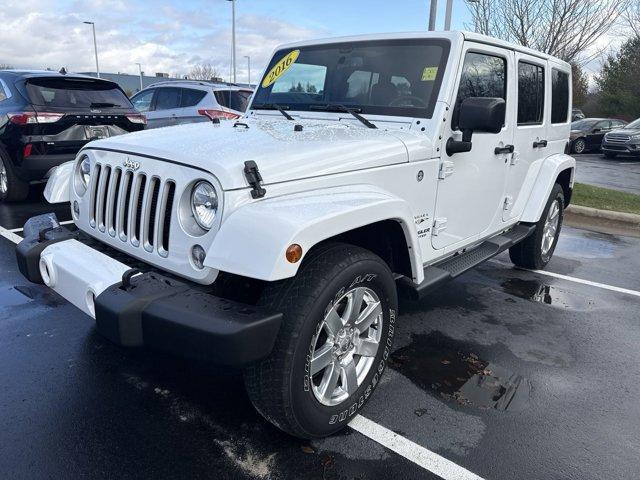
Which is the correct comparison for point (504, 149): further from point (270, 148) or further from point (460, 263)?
point (270, 148)

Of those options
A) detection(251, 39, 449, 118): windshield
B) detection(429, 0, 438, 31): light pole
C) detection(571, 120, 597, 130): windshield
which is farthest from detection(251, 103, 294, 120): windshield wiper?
detection(571, 120, 597, 130): windshield

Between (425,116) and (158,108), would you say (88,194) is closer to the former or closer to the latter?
(425,116)

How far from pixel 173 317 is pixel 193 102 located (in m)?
8.65

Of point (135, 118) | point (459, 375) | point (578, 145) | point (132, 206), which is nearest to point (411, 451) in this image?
point (459, 375)

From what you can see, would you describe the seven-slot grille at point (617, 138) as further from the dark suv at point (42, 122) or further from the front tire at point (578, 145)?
the dark suv at point (42, 122)

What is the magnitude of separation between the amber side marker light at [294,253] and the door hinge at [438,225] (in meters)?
1.50

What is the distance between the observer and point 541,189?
4.77m

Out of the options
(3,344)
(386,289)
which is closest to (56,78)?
(3,344)

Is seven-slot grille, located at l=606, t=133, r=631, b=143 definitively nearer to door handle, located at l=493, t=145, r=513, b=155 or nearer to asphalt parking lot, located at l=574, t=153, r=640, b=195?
asphalt parking lot, located at l=574, t=153, r=640, b=195

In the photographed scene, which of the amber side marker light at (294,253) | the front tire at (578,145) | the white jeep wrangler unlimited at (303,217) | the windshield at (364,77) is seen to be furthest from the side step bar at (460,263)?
the front tire at (578,145)

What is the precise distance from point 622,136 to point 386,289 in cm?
2024

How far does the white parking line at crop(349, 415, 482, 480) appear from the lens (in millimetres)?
2410

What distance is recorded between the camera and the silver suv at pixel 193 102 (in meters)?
9.70

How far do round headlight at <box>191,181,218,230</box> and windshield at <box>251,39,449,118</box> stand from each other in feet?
5.14
